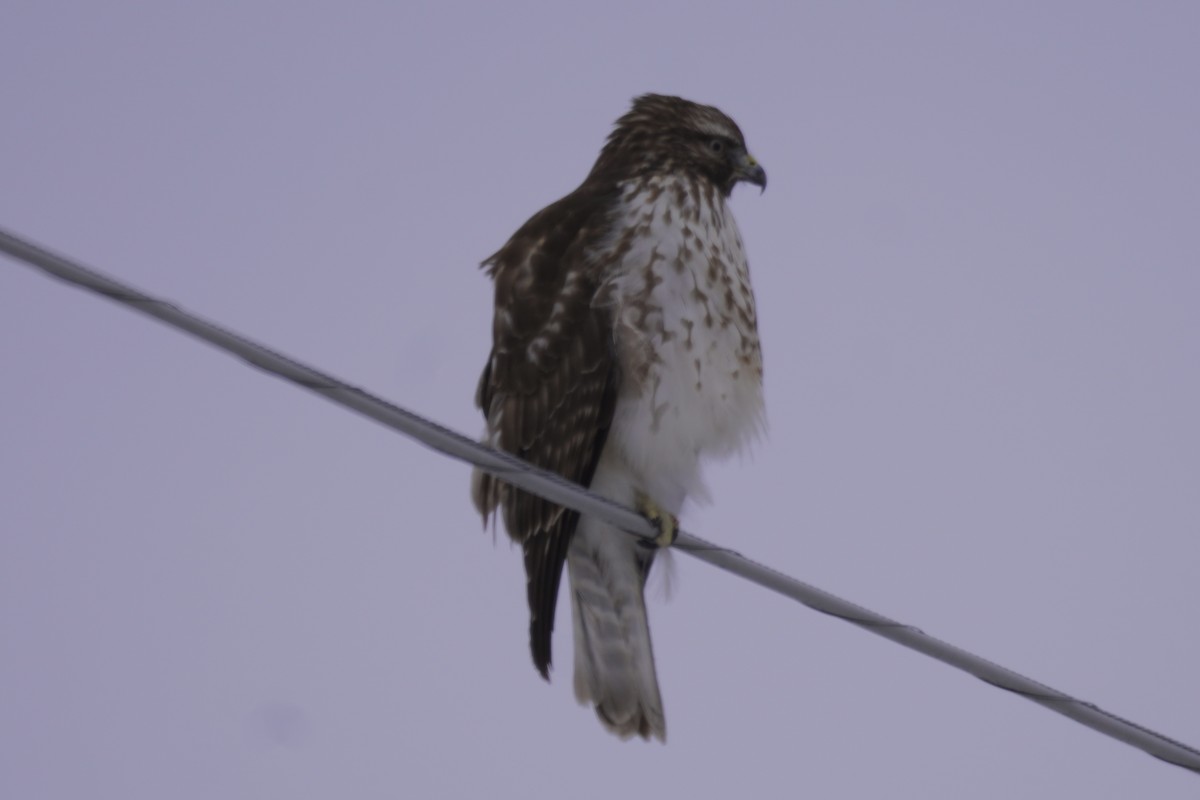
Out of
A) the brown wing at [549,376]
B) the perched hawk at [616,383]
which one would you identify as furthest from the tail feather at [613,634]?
the brown wing at [549,376]

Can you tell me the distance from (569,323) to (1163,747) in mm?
2223

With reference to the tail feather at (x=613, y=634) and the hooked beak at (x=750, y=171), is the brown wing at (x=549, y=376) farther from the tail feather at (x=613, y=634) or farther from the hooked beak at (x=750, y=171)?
the hooked beak at (x=750, y=171)

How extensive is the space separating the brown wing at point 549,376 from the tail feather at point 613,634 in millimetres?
223

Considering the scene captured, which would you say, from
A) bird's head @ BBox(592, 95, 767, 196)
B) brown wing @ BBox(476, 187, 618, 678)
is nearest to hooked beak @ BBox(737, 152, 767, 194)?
bird's head @ BBox(592, 95, 767, 196)

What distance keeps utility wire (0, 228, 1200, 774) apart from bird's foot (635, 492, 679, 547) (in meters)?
0.72

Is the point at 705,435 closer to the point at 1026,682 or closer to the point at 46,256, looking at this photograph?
the point at 1026,682

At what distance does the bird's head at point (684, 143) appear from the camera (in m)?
5.86

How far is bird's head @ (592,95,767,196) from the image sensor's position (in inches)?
231

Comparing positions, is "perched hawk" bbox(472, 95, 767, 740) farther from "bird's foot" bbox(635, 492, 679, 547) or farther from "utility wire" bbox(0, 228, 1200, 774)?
"utility wire" bbox(0, 228, 1200, 774)

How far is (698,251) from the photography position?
17.3 ft

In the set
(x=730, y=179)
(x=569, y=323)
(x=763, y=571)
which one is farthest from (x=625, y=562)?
(x=763, y=571)

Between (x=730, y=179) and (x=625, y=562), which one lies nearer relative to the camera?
(x=625, y=562)

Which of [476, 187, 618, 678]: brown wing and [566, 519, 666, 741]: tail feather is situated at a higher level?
[476, 187, 618, 678]: brown wing

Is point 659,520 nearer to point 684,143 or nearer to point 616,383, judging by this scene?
→ point 616,383
